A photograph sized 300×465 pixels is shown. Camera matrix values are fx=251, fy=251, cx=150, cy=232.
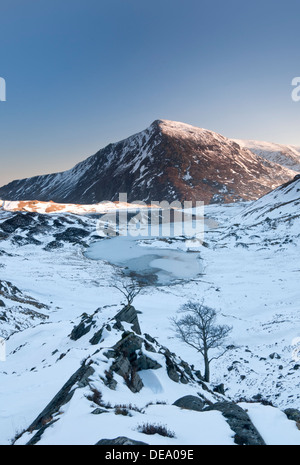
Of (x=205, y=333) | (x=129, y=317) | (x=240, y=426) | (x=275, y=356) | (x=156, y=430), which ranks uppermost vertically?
(x=156, y=430)

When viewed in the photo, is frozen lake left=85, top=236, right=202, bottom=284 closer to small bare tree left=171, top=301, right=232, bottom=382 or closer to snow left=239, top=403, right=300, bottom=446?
small bare tree left=171, top=301, right=232, bottom=382

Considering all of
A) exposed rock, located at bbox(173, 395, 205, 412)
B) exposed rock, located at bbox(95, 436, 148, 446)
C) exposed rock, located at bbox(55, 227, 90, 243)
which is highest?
exposed rock, located at bbox(55, 227, 90, 243)

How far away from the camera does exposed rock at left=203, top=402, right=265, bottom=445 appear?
623cm

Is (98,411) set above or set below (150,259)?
above

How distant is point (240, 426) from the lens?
6891 millimetres

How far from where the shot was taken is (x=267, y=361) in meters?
18.7

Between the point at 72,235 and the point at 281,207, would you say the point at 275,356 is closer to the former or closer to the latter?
the point at 281,207

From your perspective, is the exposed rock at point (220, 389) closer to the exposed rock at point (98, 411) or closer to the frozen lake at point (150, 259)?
the exposed rock at point (98, 411)

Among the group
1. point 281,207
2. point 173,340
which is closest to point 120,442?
point 173,340

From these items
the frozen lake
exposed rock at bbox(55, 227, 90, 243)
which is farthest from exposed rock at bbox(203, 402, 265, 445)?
exposed rock at bbox(55, 227, 90, 243)

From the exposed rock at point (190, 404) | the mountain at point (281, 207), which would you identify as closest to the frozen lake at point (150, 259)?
the mountain at point (281, 207)

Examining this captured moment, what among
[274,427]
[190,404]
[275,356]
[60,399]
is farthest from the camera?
[275,356]
